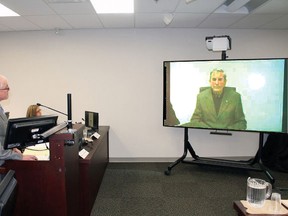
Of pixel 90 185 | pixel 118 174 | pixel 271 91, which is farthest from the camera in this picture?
pixel 118 174

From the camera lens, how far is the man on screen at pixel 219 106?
351 centimetres

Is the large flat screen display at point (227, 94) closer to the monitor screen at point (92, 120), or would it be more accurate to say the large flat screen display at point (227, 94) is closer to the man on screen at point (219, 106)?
the man on screen at point (219, 106)

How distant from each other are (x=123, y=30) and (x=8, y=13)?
1858 mm

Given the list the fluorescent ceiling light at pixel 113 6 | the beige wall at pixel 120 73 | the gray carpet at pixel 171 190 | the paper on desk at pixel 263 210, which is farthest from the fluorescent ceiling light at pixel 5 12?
the paper on desk at pixel 263 210

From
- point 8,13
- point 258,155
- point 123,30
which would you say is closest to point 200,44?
point 123,30

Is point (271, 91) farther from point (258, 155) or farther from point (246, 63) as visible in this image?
point (258, 155)

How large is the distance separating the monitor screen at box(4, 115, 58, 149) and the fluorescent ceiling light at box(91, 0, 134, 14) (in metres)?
1.78

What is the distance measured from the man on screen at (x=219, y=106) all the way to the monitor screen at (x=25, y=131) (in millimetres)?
2359

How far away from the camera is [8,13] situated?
3.40 meters

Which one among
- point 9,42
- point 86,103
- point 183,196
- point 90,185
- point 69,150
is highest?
point 9,42

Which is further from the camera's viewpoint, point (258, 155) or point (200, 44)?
point (200, 44)

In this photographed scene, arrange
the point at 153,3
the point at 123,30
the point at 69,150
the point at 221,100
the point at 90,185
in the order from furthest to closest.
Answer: the point at 123,30 → the point at 221,100 → the point at 153,3 → the point at 90,185 → the point at 69,150

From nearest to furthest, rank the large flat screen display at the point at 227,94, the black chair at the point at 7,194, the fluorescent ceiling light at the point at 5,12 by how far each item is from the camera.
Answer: the black chair at the point at 7,194, the fluorescent ceiling light at the point at 5,12, the large flat screen display at the point at 227,94

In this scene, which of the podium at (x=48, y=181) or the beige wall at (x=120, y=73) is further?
the beige wall at (x=120, y=73)
